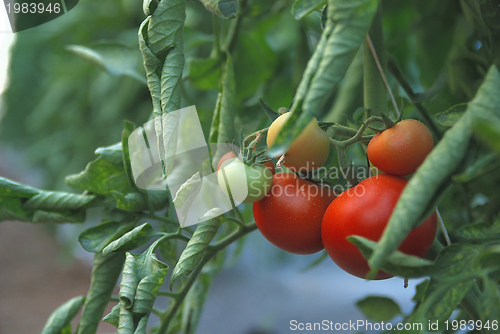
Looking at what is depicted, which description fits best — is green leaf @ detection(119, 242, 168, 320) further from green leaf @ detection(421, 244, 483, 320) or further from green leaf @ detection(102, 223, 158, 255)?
green leaf @ detection(421, 244, 483, 320)

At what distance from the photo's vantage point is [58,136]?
3.06 feet

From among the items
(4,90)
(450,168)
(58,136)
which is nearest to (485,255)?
(450,168)

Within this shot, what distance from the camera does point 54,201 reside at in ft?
1.09

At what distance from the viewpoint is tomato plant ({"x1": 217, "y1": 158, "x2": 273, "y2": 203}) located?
9.3 inches

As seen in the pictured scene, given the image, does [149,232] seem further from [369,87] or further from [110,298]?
[369,87]

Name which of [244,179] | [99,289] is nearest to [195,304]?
[99,289]

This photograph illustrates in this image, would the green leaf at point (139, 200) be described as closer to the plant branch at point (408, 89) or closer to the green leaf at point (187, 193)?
the green leaf at point (187, 193)

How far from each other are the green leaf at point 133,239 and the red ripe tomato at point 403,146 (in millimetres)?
164

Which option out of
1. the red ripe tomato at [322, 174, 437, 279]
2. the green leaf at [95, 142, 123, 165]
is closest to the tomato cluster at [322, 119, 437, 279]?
the red ripe tomato at [322, 174, 437, 279]

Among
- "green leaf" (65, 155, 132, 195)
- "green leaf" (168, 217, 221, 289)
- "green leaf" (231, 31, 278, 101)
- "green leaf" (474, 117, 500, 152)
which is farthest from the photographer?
"green leaf" (231, 31, 278, 101)

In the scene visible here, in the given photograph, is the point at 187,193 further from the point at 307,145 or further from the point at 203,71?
the point at 203,71

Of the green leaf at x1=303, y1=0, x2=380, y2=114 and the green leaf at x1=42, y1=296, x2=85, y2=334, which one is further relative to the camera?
the green leaf at x1=42, y1=296, x2=85, y2=334

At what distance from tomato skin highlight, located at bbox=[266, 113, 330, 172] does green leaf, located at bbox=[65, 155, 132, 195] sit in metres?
0.19

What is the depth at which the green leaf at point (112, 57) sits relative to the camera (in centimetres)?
41
